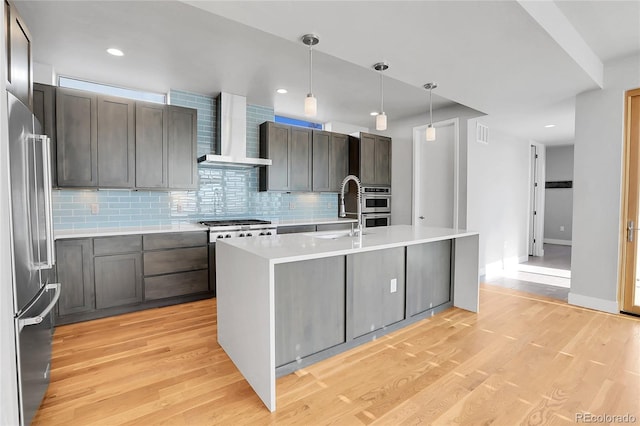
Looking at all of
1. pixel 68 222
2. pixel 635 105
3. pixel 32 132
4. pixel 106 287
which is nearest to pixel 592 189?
pixel 635 105

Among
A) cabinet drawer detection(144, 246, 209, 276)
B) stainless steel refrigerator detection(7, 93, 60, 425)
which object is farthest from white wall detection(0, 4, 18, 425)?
cabinet drawer detection(144, 246, 209, 276)

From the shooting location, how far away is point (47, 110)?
3.13 meters

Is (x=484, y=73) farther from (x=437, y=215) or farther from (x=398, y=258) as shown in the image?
(x=437, y=215)

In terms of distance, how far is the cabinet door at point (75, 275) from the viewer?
3.02 metres

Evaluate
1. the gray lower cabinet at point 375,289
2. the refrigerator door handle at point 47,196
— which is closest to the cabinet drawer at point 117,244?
the refrigerator door handle at point 47,196

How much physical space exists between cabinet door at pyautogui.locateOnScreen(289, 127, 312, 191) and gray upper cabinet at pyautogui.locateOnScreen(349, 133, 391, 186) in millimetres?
868

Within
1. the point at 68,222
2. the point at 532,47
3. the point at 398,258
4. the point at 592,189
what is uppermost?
the point at 532,47

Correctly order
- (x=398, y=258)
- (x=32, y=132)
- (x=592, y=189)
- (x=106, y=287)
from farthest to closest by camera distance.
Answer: (x=592, y=189)
(x=106, y=287)
(x=398, y=258)
(x=32, y=132)

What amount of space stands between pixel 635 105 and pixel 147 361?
17.0 ft

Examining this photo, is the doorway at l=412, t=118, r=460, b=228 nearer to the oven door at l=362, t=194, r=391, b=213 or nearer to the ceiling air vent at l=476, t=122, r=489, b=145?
the ceiling air vent at l=476, t=122, r=489, b=145

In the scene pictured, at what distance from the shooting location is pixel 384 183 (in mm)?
5707

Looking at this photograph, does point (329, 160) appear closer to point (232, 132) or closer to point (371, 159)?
point (371, 159)

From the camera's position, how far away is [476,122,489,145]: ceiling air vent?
488 cm

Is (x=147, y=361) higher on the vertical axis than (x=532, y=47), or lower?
lower
